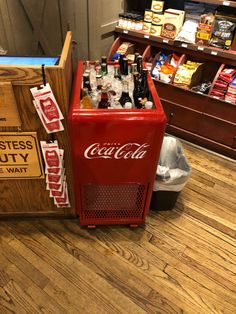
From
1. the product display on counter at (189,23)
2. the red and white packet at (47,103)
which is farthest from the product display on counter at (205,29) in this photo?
the red and white packet at (47,103)

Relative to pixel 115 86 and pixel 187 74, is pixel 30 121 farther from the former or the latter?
pixel 187 74

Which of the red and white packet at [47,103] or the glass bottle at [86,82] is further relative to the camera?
the glass bottle at [86,82]

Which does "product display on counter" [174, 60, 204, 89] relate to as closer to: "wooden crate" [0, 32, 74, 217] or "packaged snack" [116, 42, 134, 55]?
"packaged snack" [116, 42, 134, 55]

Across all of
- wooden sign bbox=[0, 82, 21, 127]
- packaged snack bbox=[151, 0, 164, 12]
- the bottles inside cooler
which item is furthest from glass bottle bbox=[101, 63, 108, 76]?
packaged snack bbox=[151, 0, 164, 12]

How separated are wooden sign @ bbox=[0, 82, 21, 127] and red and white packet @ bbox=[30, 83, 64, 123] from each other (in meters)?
0.10

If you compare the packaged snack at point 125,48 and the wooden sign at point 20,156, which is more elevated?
the packaged snack at point 125,48

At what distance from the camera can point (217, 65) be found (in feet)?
7.50

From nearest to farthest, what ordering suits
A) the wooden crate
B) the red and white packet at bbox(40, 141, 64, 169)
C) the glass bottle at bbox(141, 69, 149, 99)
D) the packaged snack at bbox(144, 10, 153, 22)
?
1. the wooden crate
2. the red and white packet at bbox(40, 141, 64, 169)
3. the glass bottle at bbox(141, 69, 149, 99)
4. the packaged snack at bbox(144, 10, 153, 22)

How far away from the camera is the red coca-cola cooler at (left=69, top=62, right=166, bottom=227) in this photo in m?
1.18

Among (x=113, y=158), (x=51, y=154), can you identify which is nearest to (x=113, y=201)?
(x=113, y=158)

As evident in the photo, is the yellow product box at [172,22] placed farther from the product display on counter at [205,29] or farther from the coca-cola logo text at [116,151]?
the coca-cola logo text at [116,151]

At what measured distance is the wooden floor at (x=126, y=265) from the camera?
137 centimetres

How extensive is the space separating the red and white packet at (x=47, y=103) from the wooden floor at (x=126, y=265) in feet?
2.79

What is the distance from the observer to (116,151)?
1.26 metres
